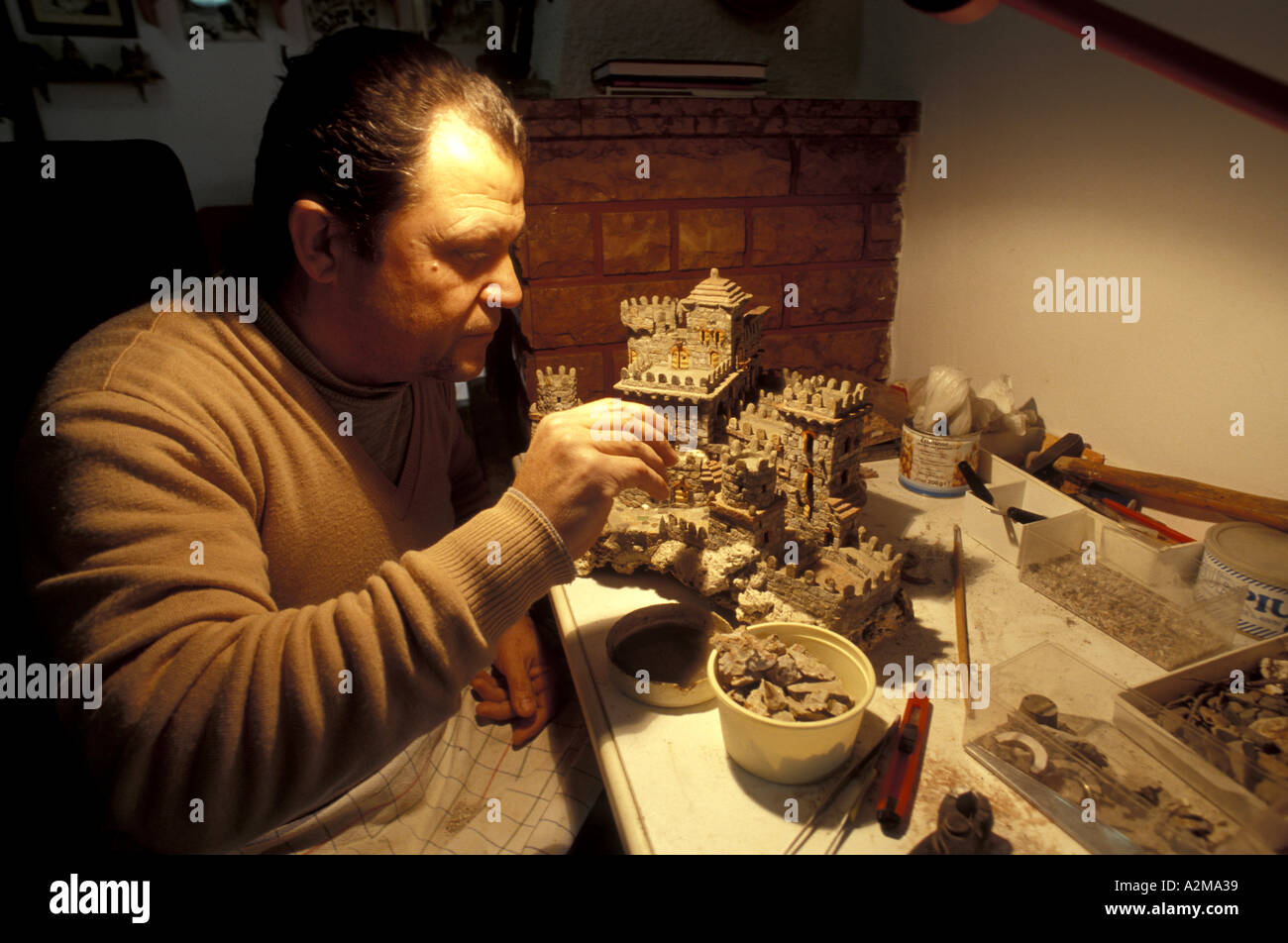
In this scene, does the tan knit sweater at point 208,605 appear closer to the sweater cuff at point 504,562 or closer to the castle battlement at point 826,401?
the sweater cuff at point 504,562

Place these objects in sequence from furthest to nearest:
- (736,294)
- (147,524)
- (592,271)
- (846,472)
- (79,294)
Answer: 1. (592,271)
2. (736,294)
3. (846,472)
4. (79,294)
5. (147,524)

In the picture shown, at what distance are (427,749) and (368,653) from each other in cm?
56

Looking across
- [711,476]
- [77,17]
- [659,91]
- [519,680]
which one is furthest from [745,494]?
[77,17]

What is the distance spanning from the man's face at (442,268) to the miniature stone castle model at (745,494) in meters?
0.46

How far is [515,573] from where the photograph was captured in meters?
0.86

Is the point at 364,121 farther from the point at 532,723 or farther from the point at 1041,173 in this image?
the point at 1041,173

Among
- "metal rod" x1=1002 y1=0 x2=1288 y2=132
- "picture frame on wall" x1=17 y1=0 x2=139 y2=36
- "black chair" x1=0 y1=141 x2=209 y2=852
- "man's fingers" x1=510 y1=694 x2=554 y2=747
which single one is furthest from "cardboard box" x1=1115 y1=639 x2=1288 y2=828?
"picture frame on wall" x1=17 y1=0 x2=139 y2=36

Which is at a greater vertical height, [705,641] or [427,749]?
[705,641]

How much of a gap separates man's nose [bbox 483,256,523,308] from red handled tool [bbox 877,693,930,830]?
820 mm

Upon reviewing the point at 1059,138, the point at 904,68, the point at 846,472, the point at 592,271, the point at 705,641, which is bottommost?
the point at 705,641

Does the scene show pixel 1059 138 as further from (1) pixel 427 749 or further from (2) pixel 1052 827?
(1) pixel 427 749

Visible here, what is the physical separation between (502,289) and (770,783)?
30.9 inches

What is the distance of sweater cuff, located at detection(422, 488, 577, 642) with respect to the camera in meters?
0.83
